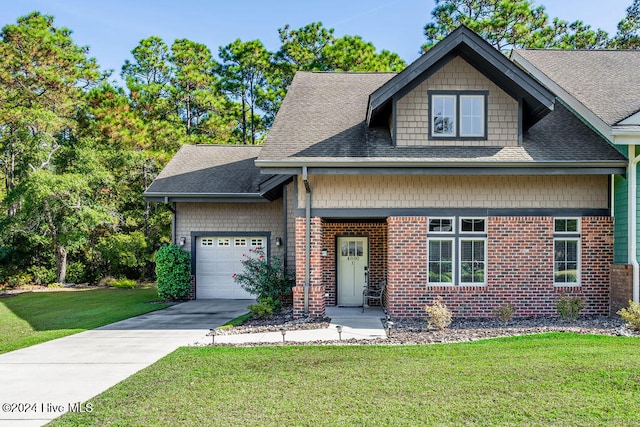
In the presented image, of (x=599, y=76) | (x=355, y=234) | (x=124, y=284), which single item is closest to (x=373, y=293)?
(x=355, y=234)

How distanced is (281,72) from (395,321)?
22.5 meters

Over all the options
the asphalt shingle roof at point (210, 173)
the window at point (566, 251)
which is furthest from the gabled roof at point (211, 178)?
the window at point (566, 251)

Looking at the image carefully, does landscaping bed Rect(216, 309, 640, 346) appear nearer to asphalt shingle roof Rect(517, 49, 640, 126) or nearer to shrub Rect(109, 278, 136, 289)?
asphalt shingle roof Rect(517, 49, 640, 126)

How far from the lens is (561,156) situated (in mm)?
10695

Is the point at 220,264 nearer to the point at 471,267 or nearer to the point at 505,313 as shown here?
the point at 471,267

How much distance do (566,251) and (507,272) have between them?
1511 mm

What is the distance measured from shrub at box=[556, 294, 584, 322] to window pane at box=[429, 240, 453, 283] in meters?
2.33

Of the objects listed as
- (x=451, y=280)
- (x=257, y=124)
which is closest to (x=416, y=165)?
(x=451, y=280)

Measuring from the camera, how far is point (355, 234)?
13422mm

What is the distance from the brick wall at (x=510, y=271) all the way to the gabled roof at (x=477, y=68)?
8.75 ft

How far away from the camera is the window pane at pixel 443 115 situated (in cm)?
1116

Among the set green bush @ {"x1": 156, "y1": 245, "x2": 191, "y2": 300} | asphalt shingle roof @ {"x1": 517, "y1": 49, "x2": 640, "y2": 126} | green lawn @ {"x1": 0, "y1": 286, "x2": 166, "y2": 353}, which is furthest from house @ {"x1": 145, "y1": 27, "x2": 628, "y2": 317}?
green bush @ {"x1": 156, "y1": 245, "x2": 191, "y2": 300}

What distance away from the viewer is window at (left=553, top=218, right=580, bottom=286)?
11047 millimetres

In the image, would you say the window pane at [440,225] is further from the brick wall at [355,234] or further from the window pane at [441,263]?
the brick wall at [355,234]
